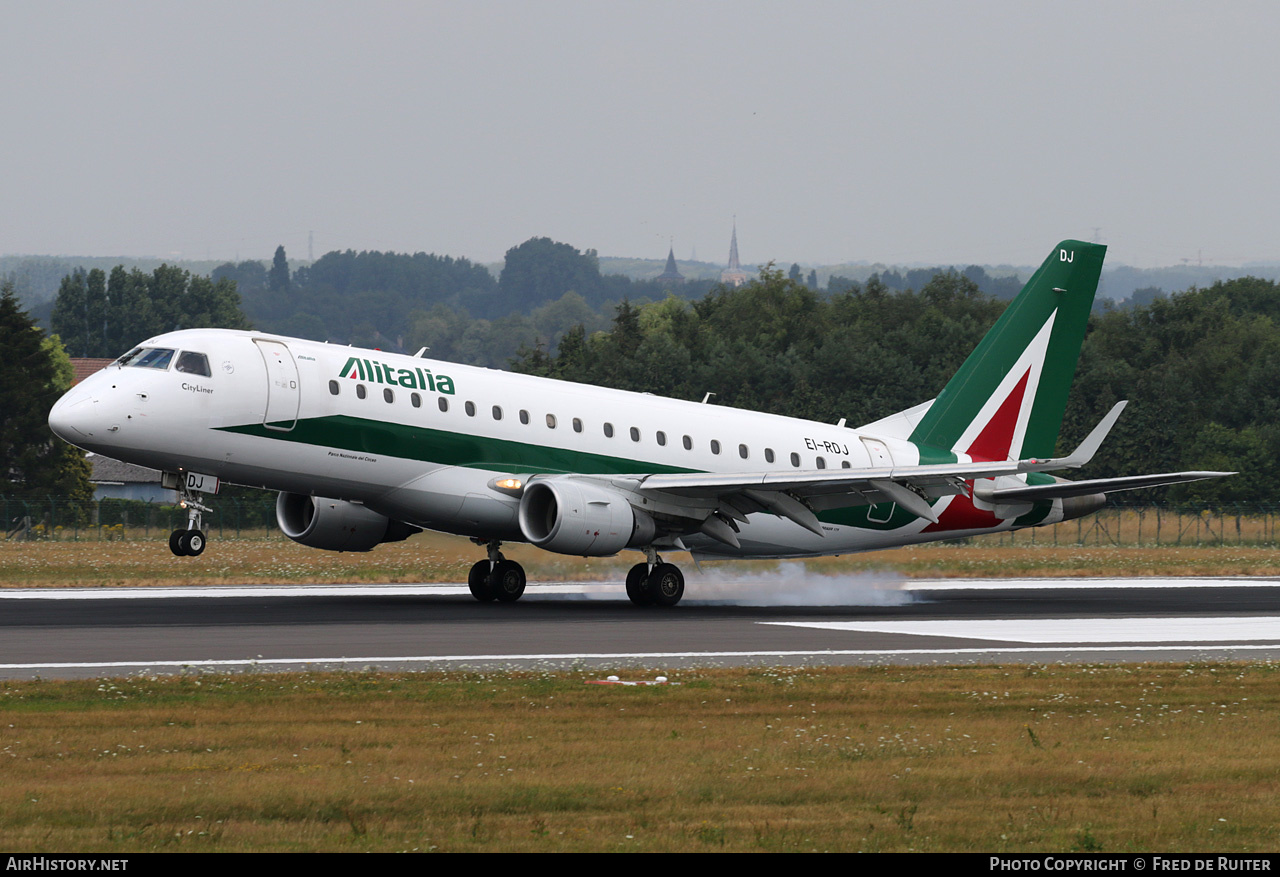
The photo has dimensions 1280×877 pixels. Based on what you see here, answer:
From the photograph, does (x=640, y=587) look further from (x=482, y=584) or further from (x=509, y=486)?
(x=509, y=486)

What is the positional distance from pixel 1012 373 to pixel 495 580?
13295 mm

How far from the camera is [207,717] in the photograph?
1539cm

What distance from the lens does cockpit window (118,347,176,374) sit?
91.6 feet

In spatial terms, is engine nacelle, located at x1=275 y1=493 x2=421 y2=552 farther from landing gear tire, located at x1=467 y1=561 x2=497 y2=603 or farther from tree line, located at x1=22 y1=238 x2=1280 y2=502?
A: tree line, located at x1=22 y1=238 x2=1280 y2=502

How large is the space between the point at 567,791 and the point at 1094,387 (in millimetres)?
86241

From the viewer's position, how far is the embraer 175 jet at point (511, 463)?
27953 mm

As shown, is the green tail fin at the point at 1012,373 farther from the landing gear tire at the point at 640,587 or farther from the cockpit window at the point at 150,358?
the cockpit window at the point at 150,358

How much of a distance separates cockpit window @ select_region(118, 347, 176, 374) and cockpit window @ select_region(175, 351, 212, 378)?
8cm

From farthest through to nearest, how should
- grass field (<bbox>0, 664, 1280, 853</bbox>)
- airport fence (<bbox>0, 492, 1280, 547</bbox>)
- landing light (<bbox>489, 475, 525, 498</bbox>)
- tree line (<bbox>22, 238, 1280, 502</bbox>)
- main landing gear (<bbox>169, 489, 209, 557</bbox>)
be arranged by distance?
tree line (<bbox>22, 238, 1280, 502</bbox>), airport fence (<bbox>0, 492, 1280, 547</bbox>), landing light (<bbox>489, 475, 525, 498</bbox>), main landing gear (<bbox>169, 489, 209, 557</bbox>), grass field (<bbox>0, 664, 1280, 853</bbox>)

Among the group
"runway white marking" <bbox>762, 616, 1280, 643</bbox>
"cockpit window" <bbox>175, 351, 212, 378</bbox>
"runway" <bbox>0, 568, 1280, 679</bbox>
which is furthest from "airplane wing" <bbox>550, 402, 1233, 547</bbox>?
"cockpit window" <bbox>175, 351, 212, 378</bbox>

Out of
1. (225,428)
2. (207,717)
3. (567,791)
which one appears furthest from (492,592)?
(567,791)

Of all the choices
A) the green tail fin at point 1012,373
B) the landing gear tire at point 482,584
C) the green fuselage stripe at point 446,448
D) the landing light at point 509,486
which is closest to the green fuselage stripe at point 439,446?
the green fuselage stripe at point 446,448

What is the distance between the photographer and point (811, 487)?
30453 millimetres

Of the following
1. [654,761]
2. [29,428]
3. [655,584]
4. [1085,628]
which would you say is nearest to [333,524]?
[655,584]
